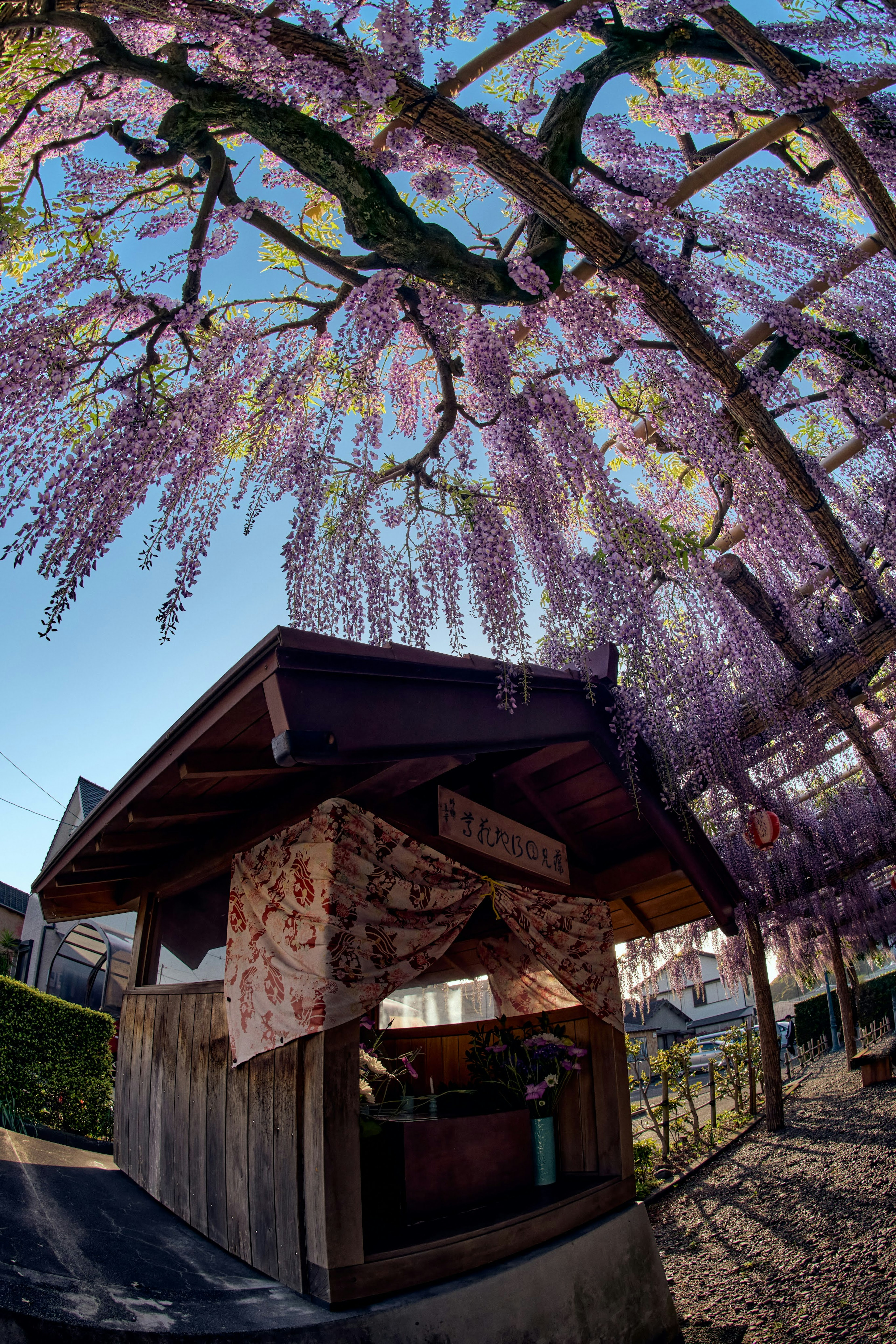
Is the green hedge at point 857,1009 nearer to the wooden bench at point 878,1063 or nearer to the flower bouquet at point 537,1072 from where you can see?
the wooden bench at point 878,1063

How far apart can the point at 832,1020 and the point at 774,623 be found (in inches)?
602

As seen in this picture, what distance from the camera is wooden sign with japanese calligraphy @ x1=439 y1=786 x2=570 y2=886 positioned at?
3.64 meters

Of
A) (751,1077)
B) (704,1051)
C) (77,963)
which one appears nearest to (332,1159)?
(751,1077)

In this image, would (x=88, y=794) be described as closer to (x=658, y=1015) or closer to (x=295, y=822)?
(x=295, y=822)

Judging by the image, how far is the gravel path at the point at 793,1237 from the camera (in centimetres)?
387

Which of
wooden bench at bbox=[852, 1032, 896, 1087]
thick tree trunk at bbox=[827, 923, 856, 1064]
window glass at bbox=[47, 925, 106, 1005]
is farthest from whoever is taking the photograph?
thick tree trunk at bbox=[827, 923, 856, 1064]

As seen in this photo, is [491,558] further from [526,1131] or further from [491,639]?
[526,1131]

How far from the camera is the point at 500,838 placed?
3.90 meters

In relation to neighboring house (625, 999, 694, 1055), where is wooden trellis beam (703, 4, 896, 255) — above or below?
above

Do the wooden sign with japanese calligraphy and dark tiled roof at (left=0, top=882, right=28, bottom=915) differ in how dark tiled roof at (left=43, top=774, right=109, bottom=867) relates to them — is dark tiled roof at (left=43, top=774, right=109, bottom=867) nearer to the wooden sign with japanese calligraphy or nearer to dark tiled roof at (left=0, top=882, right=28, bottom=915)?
dark tiled roof at (left=0, top=882, right=28, bottom=915)

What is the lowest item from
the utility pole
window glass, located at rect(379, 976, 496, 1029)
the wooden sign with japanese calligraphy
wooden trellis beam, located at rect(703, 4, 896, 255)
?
the utility pole

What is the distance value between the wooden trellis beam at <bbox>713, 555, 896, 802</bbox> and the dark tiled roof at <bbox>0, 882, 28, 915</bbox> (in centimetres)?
1309

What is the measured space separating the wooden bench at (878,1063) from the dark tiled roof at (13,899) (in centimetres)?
1346

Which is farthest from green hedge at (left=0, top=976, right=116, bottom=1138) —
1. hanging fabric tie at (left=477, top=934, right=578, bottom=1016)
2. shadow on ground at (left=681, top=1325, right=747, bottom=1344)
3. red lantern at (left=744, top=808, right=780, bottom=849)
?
red lantern at (left=744, top=808, right=780, bottom=849)
